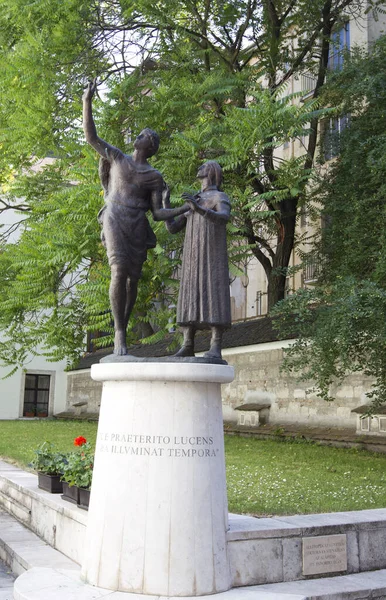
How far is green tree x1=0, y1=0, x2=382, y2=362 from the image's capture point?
405 inches

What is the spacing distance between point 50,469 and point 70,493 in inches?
31.4

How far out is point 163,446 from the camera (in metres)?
4.75

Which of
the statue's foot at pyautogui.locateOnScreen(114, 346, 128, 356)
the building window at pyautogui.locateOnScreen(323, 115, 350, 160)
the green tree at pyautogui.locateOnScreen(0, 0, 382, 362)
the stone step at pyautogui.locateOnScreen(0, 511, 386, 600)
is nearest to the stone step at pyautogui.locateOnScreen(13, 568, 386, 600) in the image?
the stone step at pyautogui.locateOnScreen(0, 511, 386, 600)

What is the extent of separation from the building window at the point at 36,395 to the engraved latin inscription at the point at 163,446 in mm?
25229

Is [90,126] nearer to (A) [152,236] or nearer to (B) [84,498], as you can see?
(A) [152,236]

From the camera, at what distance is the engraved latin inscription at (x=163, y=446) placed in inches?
187

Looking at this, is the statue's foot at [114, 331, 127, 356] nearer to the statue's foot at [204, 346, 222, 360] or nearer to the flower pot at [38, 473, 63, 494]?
the statue's foot at [204, 346, 222, 360]

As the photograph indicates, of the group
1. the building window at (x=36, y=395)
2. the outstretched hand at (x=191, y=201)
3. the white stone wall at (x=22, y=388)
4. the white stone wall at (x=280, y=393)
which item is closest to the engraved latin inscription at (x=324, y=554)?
the outstretched hand at (x=191, y=201)

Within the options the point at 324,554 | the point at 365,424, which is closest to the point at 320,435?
the point at 365,424

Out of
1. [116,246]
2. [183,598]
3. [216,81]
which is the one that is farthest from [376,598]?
[216,81]

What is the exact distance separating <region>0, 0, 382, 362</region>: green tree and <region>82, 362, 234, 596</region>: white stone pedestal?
5.32 metres

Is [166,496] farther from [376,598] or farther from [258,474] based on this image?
[258,474]

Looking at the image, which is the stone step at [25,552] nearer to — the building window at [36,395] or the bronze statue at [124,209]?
the bronze statue at [124,209]

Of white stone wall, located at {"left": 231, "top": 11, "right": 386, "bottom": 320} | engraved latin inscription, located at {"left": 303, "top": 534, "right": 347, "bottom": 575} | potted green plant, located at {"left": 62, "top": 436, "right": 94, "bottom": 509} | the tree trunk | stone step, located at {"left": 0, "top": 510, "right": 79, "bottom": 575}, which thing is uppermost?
white stone wall, located at {"left": 231, "top": 11, "right": 386, "bottom": 320}
